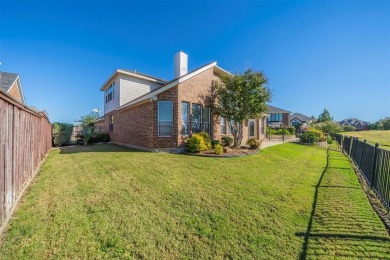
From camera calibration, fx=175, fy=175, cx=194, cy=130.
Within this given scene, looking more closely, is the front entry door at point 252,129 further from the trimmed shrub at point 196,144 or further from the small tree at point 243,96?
the trimmed shrub at point 196,144

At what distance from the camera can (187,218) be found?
382 cm

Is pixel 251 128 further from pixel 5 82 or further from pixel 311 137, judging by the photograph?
pixel 5 82

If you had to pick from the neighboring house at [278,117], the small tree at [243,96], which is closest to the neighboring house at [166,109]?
the small tree at [243,96]

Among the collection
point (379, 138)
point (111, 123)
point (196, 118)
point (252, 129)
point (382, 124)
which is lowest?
point (379, 138)

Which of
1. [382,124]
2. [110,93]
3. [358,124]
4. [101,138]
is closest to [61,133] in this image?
[101,138]

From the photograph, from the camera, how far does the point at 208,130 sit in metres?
12.9

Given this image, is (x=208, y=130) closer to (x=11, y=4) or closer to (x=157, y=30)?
(x=157, y=30)

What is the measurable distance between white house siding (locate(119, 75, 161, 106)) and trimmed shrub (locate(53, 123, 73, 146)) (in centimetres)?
615

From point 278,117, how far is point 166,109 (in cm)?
4190

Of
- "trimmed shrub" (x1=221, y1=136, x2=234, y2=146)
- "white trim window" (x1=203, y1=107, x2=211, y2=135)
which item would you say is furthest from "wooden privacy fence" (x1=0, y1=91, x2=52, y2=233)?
"trimmed shrub" (x1=221, y1=136, x2=234, y2=146)

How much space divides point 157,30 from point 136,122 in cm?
Result: 896

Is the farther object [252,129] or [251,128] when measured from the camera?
[252,129]

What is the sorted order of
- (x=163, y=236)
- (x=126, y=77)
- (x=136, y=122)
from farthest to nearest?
(x=126, y=77) → (x=136, y=122) → (x=163, y=236)

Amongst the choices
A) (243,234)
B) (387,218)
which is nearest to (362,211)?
(387,218)
